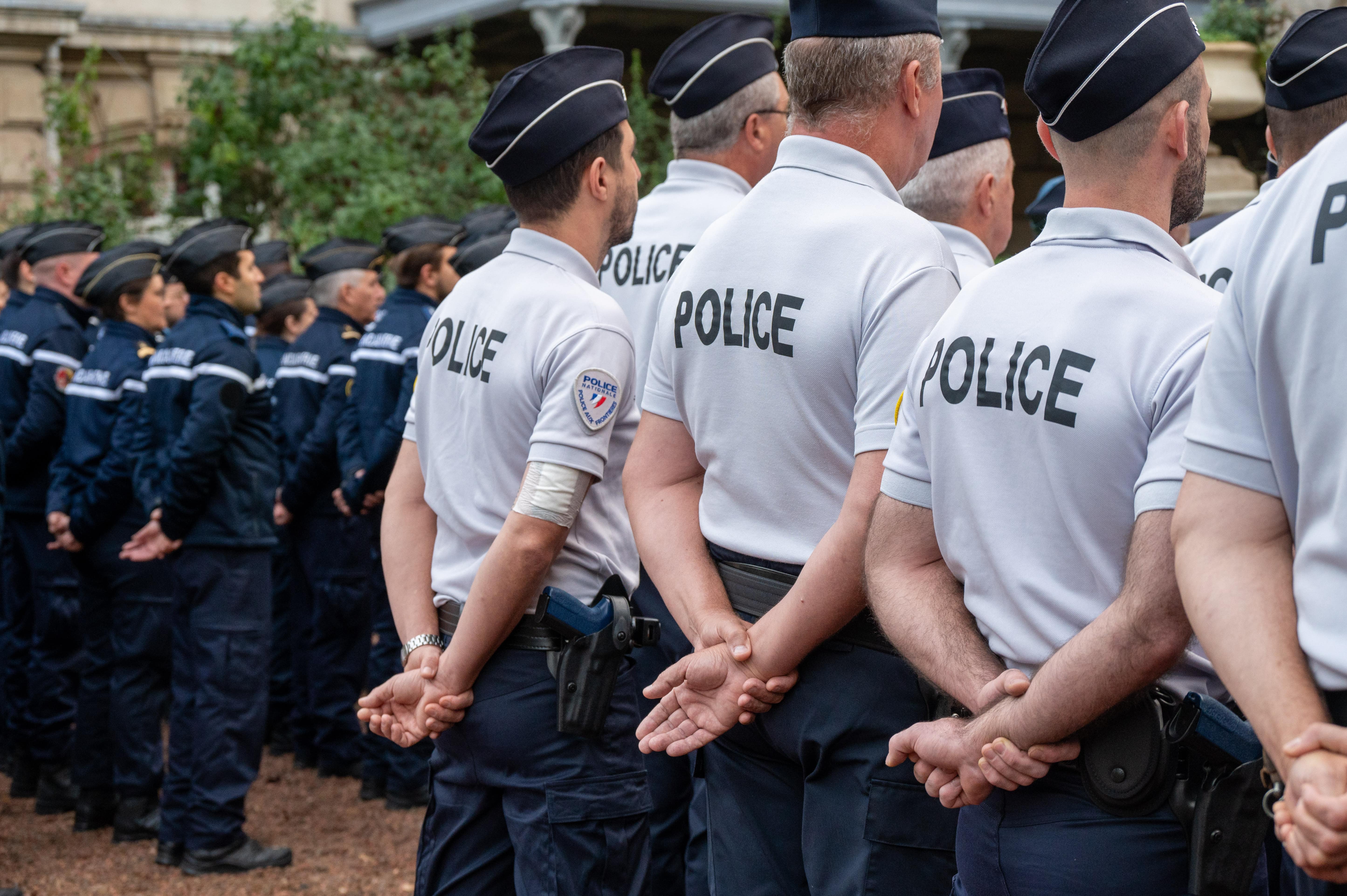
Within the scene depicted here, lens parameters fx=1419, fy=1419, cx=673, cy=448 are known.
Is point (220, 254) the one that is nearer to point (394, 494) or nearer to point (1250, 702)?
point (394, 494)

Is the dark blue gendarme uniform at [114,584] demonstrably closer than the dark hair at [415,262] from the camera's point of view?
Yes

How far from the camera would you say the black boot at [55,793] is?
259 inches

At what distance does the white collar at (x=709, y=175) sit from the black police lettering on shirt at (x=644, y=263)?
209 mm

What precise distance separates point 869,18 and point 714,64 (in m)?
1.50

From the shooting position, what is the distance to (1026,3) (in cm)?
1423

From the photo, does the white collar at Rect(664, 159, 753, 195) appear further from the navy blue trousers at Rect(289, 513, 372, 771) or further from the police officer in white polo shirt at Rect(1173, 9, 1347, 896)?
the navy blue trousers at Rect(289, 513, 372, 771)

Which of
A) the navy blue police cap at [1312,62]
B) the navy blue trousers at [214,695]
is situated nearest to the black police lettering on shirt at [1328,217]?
the navy blue police cap at [1312,62]

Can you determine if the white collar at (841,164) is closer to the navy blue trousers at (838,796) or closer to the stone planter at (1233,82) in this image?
the navy blue trousers at (838,796)

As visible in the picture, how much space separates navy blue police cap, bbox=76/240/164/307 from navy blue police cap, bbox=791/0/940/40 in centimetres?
454

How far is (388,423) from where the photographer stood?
6449 millimetres

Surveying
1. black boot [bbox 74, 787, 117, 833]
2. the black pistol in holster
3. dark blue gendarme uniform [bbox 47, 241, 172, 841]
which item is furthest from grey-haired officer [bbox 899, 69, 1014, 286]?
black boot [bbox 74, 787, 117, 833]

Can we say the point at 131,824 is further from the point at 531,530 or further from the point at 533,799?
the point at 531,530

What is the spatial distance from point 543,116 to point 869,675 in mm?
1408

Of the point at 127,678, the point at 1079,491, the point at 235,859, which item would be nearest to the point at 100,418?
the point at 127,678
